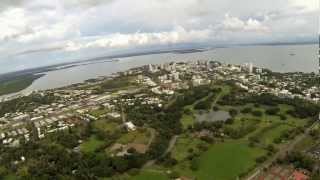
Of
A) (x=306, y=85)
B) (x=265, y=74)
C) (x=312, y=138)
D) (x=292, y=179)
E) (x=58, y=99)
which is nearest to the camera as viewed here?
(x=292, y=179)

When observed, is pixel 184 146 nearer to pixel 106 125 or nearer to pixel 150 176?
pixel 150 176

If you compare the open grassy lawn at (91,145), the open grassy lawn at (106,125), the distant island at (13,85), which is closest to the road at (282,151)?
the open grassy lawn at (91,145)

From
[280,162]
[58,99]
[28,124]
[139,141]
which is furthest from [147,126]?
[58,99]

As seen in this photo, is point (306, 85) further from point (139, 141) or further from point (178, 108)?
point (139, 141)

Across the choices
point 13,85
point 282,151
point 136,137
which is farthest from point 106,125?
point 13,85

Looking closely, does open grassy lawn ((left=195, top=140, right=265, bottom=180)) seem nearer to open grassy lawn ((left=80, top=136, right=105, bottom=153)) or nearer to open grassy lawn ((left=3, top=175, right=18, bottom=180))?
open grassy lawn ((left=80, top=136, right=105, bottom=153))
